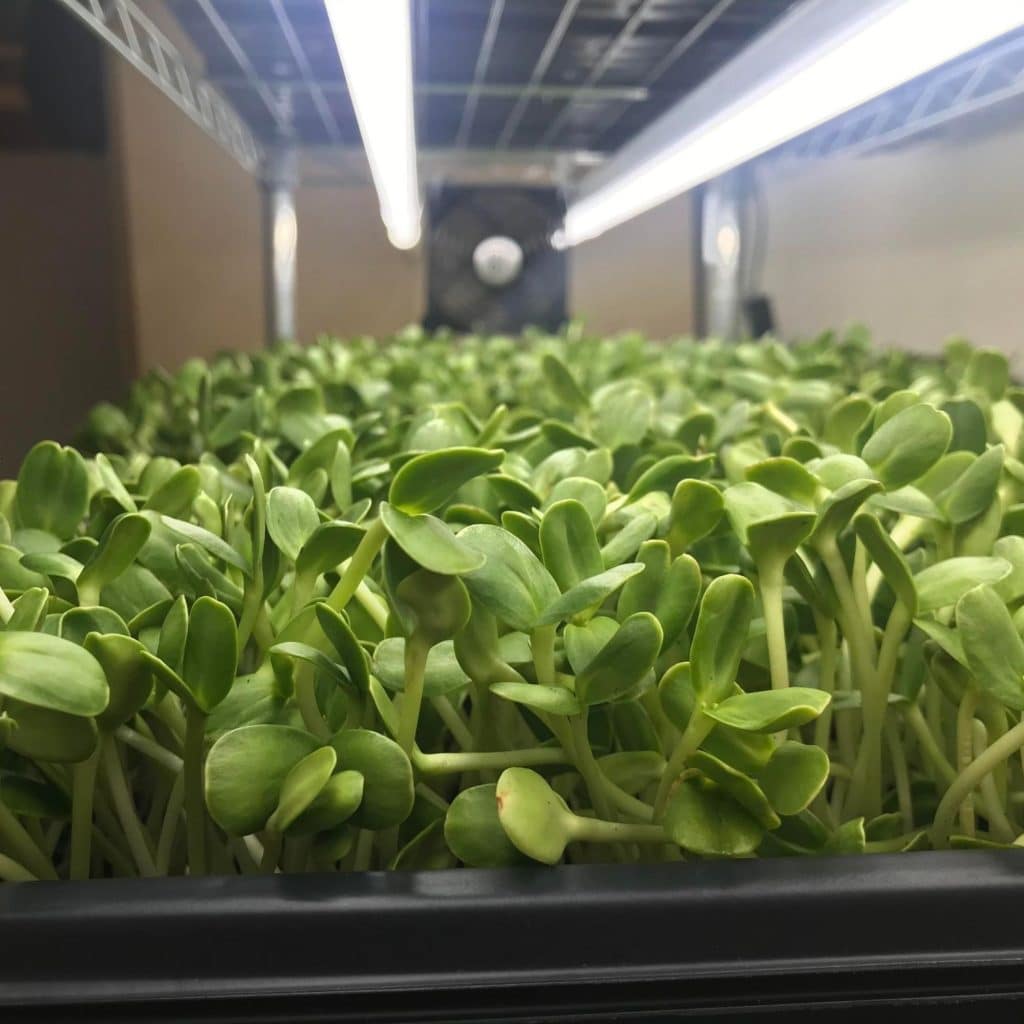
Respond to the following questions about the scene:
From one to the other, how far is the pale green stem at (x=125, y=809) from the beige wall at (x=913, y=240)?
1.61 m

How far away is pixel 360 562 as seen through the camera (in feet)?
1.17

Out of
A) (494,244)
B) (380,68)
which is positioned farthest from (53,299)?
(494,244)

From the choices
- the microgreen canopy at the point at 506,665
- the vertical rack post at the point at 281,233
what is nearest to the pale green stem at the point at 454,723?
the microgreen canopy at the point at 506,665

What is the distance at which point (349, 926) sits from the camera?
11.0 inches

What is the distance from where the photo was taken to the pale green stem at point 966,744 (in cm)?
38

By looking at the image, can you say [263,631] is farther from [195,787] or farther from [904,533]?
[904,533]

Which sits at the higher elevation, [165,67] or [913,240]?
[165,67]

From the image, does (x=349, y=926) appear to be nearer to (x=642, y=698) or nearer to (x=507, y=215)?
(x=642, y=698)

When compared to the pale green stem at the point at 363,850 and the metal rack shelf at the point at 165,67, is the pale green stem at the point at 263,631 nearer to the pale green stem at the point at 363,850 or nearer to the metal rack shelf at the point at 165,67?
the pale green stem at the point at 363,850

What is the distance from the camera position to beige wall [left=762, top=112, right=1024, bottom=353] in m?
1.65

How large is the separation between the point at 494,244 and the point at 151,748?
7.33ft

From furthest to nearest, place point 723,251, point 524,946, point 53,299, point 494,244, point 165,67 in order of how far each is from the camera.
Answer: point 494,244, point 723,251, point 165,67, point 53,299, point 524,946

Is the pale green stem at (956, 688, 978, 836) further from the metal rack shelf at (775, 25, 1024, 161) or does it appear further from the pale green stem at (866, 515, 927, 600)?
the metal rack shelf at (775, 25, 1024, 161)

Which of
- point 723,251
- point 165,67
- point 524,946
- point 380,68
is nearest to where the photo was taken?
point 524,946
